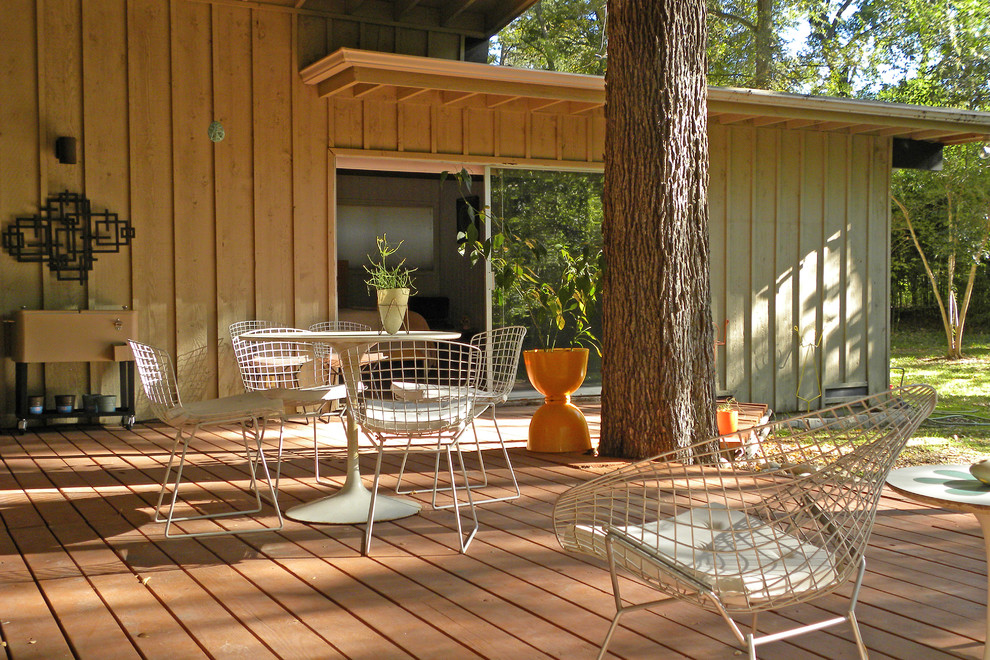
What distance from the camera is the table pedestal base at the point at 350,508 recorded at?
3.70 meters

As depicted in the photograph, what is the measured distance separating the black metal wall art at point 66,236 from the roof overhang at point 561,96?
1842mm

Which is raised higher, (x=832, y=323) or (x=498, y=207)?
(x=498, y=207)

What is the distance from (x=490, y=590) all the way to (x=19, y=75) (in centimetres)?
517

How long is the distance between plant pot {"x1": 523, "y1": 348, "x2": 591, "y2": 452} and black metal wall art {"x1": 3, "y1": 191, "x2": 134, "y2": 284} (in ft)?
10.4

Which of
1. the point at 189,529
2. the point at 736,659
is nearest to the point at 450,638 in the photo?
the point at 736,659

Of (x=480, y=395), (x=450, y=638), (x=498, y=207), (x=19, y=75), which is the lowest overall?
(x=450, y=638)

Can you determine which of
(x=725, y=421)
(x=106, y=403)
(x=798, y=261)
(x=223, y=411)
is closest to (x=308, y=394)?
(x=223, y=411)

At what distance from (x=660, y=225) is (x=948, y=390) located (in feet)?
21.4

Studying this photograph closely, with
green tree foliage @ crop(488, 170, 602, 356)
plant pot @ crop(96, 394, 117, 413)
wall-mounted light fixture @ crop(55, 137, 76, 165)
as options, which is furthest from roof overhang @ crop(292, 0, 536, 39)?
plant pot @ crop(96, 394, 117, 413)

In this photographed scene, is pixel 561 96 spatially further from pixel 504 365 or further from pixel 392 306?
pixel 392 306

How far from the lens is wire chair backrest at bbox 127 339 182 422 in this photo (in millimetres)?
3549

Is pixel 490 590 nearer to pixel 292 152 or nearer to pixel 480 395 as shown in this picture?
pixel 480 395

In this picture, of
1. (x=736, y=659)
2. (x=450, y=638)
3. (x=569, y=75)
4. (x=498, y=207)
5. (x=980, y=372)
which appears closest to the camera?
(x=736, y=659)

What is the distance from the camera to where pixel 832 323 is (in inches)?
340
